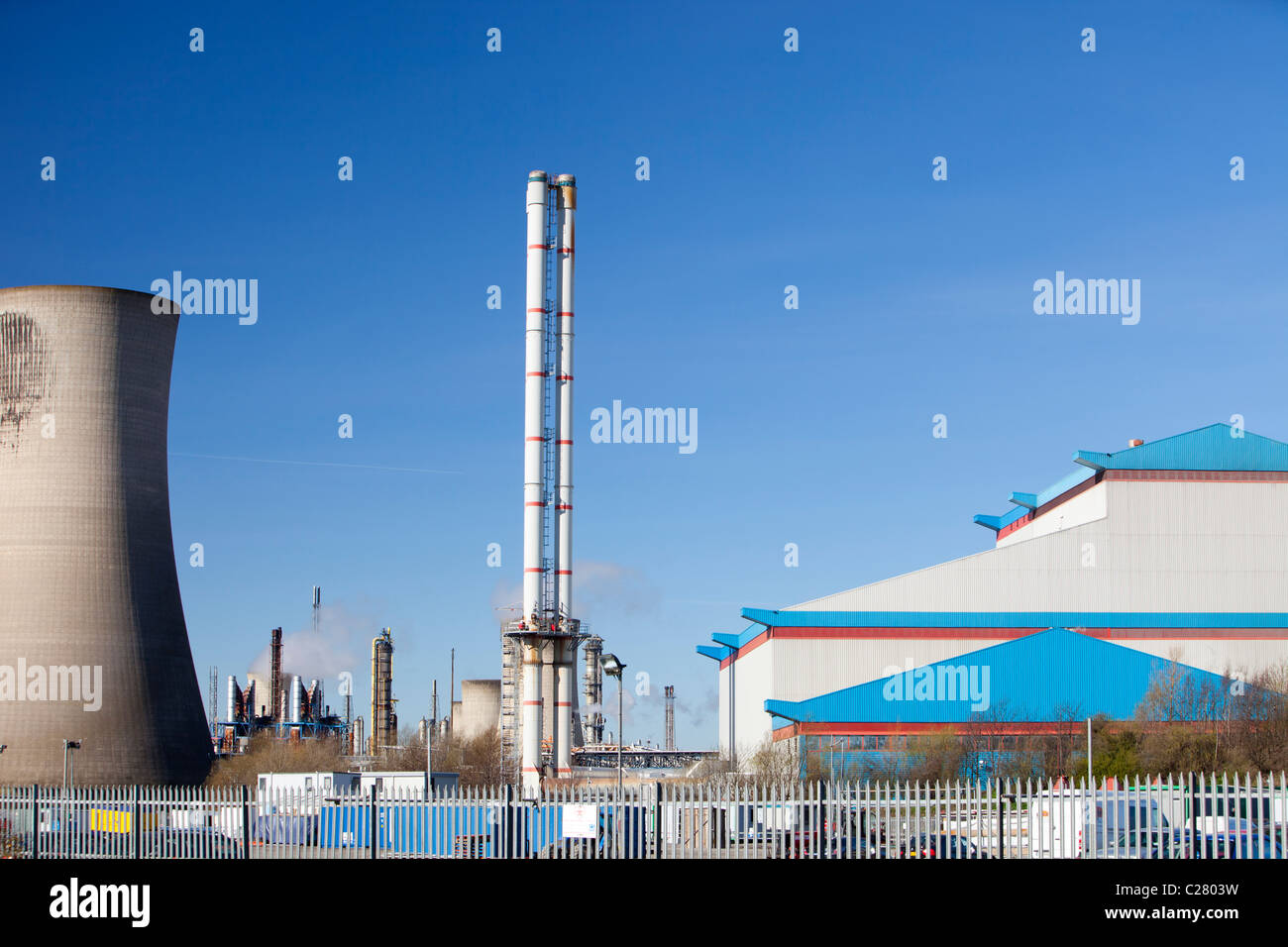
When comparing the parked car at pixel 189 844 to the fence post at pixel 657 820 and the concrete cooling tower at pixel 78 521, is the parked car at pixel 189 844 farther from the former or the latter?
the concrete cooling tower at pixel 78 521

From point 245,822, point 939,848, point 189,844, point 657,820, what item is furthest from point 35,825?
point 939,848

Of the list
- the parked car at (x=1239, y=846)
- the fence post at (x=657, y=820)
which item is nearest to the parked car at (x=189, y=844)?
the fence post at (x=657, y=820)

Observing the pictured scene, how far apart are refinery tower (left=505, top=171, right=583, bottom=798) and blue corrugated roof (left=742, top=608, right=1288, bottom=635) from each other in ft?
25.2

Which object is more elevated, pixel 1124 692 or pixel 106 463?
pixel 106 463

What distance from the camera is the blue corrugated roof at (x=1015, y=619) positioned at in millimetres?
53656

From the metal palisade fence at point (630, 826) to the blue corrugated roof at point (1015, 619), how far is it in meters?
32.3

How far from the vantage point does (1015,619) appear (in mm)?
54250

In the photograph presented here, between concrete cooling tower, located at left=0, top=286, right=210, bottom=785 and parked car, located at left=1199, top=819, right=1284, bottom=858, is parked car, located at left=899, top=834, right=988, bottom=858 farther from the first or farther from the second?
concrete cooling tower, located at left=0, top=286, right=210, bottom=785

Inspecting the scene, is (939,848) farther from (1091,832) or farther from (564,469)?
(564,469)
